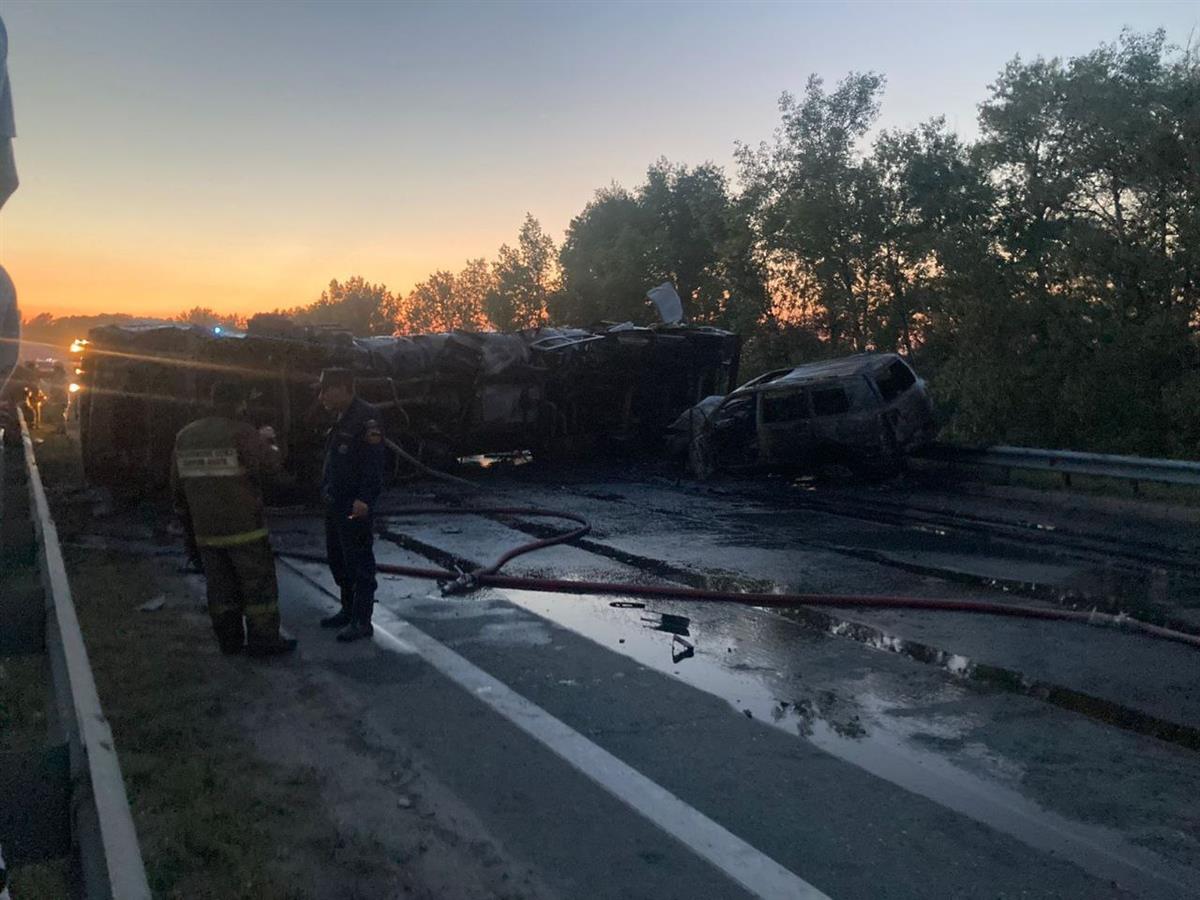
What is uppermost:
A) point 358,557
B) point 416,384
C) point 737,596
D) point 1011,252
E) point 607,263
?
point 607,263

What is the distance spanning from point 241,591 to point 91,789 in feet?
11.8

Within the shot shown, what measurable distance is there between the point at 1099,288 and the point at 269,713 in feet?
49.6

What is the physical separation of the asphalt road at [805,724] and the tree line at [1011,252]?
7.41 m

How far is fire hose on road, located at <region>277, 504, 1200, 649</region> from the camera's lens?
6.73 m

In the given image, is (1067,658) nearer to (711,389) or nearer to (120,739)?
(120,739)

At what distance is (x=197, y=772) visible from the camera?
14.5ft

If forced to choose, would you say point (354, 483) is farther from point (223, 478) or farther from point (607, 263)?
point (607, 263)

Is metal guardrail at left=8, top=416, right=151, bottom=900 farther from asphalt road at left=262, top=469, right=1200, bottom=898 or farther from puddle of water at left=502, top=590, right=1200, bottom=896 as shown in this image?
puddle of water at left=502, top=590, right=1200, bottom=896

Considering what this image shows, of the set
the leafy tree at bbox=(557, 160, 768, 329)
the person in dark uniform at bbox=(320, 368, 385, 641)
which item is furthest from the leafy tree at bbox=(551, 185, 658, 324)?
the person in dark uniform at bbox=(320, 368, 385, 641)

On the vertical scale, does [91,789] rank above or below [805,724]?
above

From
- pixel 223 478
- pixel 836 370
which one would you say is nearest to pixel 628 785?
pixel 223 478

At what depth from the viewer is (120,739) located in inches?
191

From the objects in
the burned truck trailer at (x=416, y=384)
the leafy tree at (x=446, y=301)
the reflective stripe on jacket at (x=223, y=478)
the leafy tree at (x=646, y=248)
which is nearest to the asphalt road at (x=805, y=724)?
the reflective stripe on jacket at (x=223, y=478)

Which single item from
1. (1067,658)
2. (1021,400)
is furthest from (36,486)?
(1021,400)
